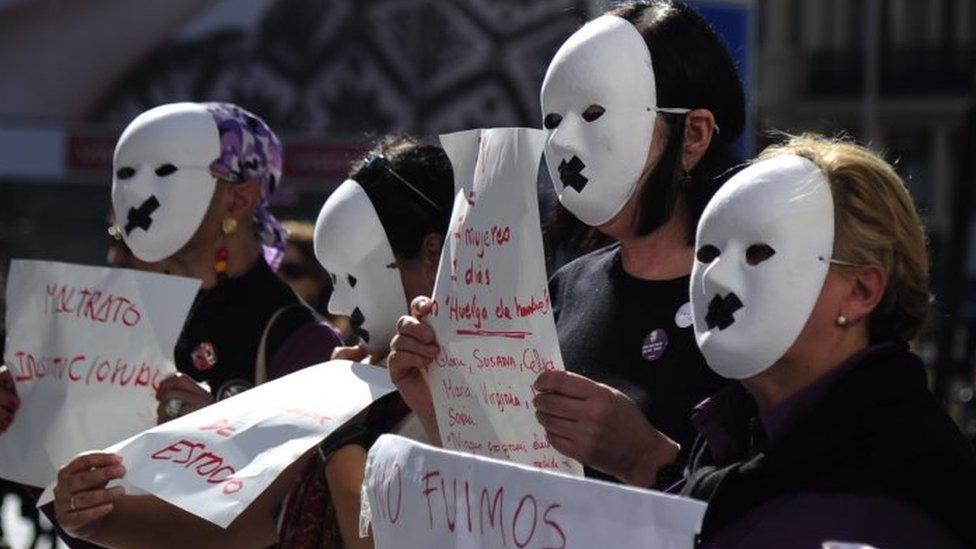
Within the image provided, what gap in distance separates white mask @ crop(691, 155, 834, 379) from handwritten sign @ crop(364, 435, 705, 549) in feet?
1.05

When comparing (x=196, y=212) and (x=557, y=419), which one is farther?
(x=196, y=212)

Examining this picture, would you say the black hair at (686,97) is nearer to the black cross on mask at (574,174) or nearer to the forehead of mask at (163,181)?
the black cross on mask at (574,174)

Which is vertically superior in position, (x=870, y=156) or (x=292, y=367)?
(x=870, y=156)

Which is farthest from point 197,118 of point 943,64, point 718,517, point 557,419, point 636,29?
point 943,64

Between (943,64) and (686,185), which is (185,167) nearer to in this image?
(686,185)

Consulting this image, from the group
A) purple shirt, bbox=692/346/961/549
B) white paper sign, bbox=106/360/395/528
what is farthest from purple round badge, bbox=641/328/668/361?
white paper sign, bbox=106/360/395/528

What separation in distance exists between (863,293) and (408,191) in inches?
54.0

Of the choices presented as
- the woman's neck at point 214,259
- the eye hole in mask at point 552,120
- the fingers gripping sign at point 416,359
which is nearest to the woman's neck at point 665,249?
the eye hole in mask at point 552,120

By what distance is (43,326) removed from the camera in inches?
183

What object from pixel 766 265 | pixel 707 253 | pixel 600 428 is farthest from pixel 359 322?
pixel 766 265

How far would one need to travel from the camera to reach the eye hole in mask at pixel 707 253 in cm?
304

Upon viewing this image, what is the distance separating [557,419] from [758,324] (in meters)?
0.35

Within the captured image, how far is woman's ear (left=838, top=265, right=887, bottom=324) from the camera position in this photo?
2939 millimetres

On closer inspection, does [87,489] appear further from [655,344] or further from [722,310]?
[722,310]
